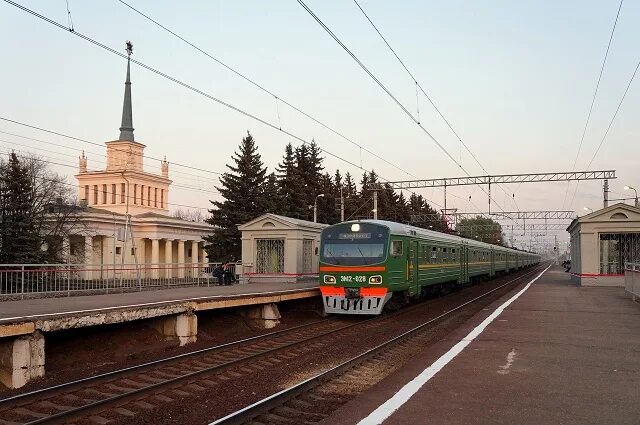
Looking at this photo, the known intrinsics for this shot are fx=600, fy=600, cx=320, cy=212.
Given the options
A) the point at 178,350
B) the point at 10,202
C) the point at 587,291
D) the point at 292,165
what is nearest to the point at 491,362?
the point at 178,350

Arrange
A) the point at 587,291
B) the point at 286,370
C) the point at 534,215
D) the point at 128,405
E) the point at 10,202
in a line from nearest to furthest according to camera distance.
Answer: the point at 128,405 < the point at 286,370 < the point at 587,291 < the point at 10,202 < the point at 534,215

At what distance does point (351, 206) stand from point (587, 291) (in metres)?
35.5

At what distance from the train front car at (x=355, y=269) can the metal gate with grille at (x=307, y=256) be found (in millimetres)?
7463

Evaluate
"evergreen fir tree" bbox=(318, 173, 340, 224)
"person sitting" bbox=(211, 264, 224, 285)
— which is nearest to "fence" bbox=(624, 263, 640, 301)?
"person sitting" bbox=(211, 264, 224, 285)

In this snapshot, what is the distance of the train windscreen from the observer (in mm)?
18234

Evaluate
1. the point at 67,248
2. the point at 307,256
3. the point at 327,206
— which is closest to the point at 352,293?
the point at 307,256

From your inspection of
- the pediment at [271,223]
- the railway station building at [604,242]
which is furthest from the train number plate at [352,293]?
the railway station building at [604,242]

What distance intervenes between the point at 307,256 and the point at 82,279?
9.91 meters

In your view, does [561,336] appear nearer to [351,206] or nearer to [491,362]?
[491,362]

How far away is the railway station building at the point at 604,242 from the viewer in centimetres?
2883

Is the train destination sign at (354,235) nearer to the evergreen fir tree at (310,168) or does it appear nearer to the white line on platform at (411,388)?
the white line on platform at (411,388)

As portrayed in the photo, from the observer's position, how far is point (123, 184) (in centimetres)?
7019

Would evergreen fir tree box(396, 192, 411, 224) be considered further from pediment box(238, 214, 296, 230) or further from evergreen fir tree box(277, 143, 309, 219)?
pediment box(238, 214, 296, 230)

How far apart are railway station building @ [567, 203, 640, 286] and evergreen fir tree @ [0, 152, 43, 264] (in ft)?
105
